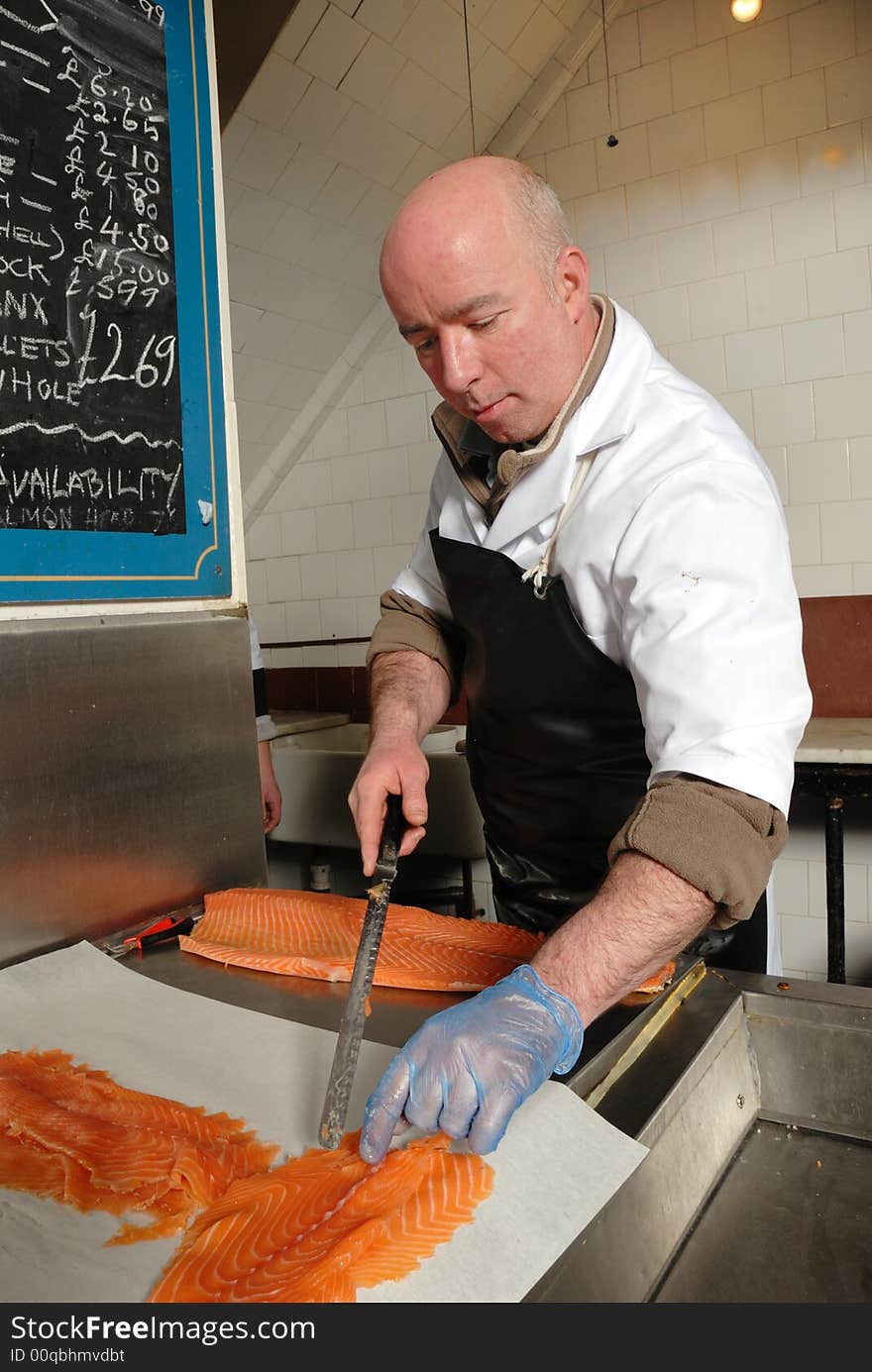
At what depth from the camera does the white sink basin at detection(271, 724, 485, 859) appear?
11.4 feet

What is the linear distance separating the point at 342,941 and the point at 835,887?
2045 mm

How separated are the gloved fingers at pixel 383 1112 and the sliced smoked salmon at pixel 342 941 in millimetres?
401

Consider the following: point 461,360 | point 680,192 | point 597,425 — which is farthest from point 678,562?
point 680,192

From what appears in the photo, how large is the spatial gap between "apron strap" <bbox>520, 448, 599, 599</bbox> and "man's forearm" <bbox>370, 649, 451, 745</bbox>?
33 centimetres

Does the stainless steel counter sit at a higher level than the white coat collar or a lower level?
lower

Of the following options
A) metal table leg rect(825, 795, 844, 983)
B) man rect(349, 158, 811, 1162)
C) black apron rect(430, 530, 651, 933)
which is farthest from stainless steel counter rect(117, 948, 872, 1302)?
metal table leg rect(825, 795, 844, 983)

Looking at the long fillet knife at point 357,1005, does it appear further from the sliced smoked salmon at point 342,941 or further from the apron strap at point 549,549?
the apron strap at point 549,549

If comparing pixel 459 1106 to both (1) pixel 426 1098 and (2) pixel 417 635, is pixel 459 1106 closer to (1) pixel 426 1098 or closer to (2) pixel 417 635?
(1) pixel 426 1098

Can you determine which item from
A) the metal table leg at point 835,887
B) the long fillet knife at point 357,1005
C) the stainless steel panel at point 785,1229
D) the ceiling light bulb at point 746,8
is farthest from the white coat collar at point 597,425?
the ceiling light bulb at point 746,8

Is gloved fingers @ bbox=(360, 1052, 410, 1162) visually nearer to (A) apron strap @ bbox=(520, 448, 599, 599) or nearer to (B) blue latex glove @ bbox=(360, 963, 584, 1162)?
(B) blue latex glove @ bbox=(360, 963, 584, 1162)

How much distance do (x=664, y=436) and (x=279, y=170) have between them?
8.57ft

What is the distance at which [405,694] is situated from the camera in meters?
1.82
